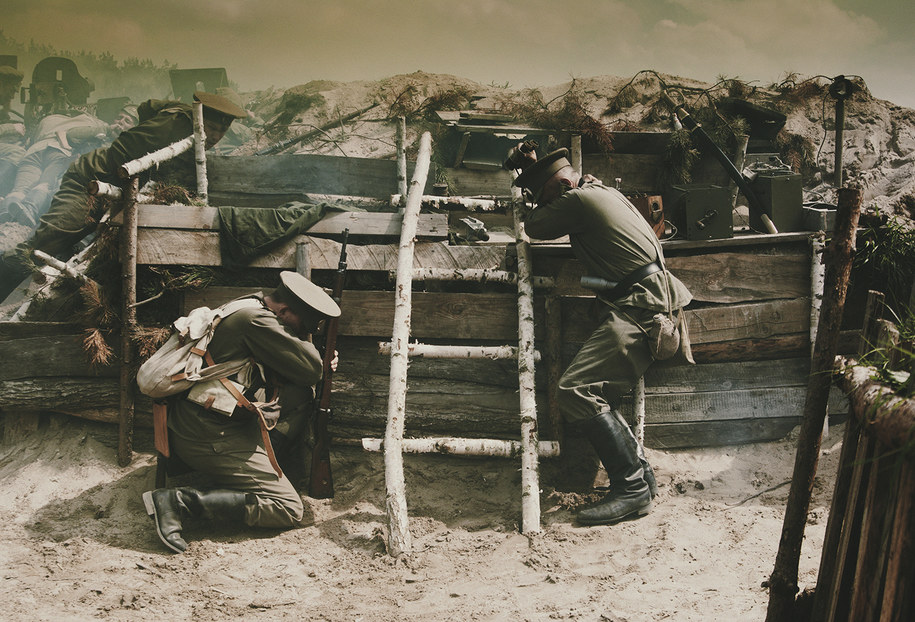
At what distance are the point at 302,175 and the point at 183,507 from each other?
12.9 ft

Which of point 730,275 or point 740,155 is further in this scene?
point 740,155

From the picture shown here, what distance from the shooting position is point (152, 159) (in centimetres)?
557

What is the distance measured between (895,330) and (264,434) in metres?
3.70

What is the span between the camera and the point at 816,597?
2.24 metres

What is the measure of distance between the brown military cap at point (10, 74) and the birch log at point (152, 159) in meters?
5.86

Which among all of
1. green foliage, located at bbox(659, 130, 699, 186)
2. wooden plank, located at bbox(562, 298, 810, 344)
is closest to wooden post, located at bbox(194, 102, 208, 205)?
wooden plank, located at bbox(562, 298, 810, 344)

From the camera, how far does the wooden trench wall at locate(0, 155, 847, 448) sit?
516 cm

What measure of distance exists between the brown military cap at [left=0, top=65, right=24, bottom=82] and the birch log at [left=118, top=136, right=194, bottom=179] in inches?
231

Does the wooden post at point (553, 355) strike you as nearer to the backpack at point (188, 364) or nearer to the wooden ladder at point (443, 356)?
the wooden ladder at point (443, 356)

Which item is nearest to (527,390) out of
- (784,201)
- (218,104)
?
(784,201)

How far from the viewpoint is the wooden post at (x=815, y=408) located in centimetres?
231

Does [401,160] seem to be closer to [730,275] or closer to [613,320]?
[613,320]

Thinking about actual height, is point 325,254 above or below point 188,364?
above

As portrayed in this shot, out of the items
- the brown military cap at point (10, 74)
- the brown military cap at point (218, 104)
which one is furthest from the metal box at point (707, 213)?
the brown military cap at point (10, 74)
